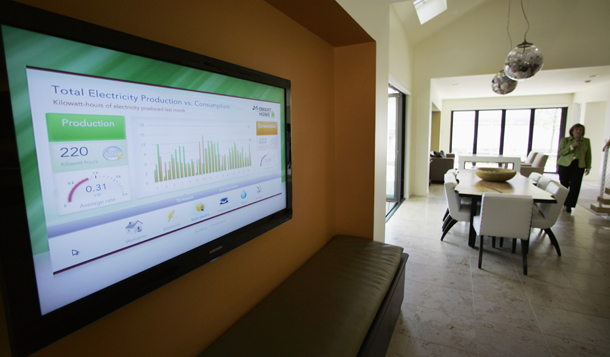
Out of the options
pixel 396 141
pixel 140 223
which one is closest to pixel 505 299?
pixel 140 223

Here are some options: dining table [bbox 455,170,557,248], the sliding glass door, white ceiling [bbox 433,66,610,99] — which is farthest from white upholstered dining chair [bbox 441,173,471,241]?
white ceiling [bbox 433,66,610,99]

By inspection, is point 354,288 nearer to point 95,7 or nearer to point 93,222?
point 93,222

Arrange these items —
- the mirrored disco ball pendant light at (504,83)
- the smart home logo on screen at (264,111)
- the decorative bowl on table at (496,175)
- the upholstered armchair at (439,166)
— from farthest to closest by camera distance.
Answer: the upholstered armchair at (439,166) → the mirrored disco ball pendant light at (504,83) → the decorative bowl on table at (496,175) → the smart home logo on screen at (264,111)

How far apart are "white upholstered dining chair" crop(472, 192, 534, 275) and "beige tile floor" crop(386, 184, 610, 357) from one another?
392 millimetres

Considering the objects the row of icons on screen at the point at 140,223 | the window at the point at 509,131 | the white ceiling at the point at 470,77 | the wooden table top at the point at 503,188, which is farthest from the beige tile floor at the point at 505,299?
the window at the point at 509,131

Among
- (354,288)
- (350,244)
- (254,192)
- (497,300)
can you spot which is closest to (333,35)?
(254,192)

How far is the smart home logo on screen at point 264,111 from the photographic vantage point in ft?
4.93

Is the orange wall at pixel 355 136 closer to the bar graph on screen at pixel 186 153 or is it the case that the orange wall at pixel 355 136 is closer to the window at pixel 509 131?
the bar graph on screen at pixel 186 153

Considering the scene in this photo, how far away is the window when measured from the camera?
412 inches

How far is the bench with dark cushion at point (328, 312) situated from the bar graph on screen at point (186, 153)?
0.74m

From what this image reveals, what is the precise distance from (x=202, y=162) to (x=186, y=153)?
9cm

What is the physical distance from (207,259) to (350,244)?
1444mm

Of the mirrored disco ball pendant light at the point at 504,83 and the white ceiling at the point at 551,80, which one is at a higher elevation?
the white ceiling at the point at 551,80

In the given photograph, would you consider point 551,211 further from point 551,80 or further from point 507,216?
point 551,80
